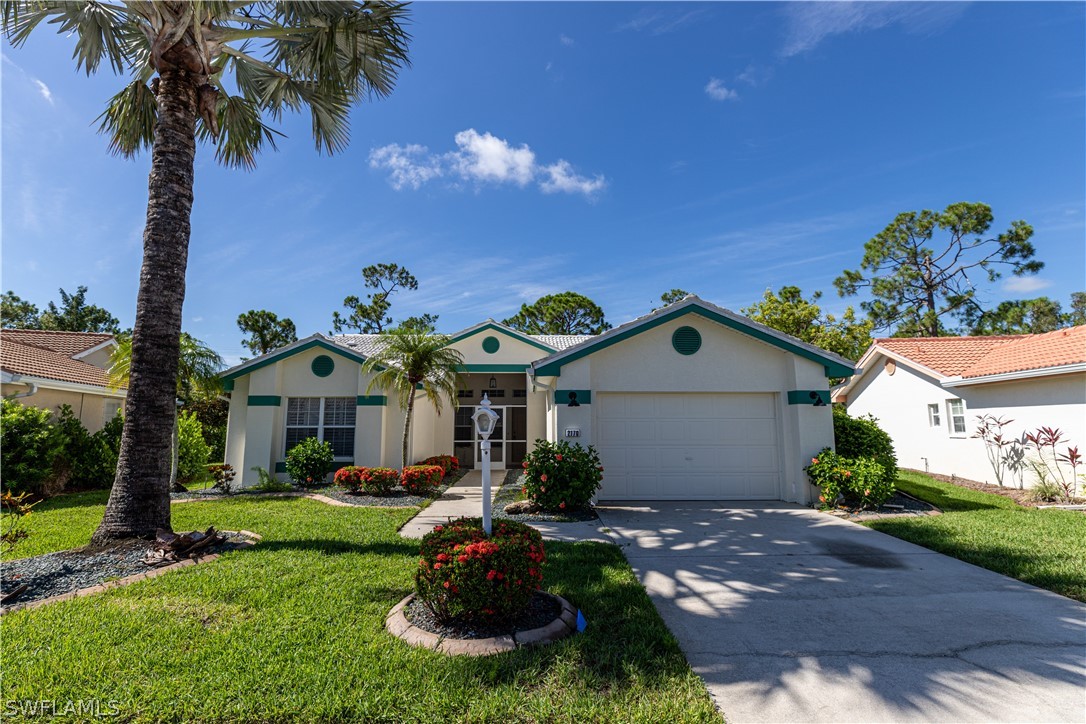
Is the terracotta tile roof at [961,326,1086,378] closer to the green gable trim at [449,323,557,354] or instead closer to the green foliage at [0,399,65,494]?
the green gable trim at [449,323,557,354]

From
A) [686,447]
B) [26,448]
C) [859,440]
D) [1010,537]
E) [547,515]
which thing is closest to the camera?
[1010,537]

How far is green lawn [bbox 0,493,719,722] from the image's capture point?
298 cm

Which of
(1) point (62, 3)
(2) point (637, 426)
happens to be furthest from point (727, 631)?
(1) point (62, 3)

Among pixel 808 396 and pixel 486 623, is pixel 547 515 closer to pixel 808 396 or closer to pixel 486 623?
pixel 486 623

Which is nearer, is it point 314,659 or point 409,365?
point 314,659

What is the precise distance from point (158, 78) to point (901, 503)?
1577 centimetres

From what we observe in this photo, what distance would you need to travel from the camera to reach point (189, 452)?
46.4 feet

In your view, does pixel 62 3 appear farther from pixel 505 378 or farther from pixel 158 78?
pixel 505 378

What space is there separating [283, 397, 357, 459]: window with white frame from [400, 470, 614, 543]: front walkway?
3.81 metres

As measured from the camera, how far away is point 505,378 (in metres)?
17.2

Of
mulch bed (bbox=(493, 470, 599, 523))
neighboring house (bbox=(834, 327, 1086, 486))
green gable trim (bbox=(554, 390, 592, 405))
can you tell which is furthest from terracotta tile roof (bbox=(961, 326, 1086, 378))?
mulch bed (bbox=(493, 470, 599, 523))

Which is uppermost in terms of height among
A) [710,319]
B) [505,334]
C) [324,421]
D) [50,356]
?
[505,334]

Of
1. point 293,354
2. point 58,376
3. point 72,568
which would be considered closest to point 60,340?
point 58,376

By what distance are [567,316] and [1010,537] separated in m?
32.2
